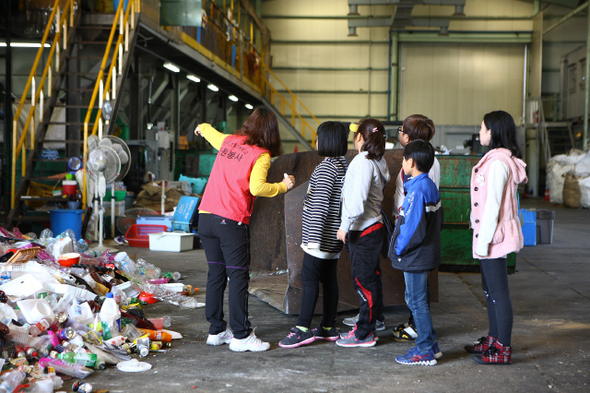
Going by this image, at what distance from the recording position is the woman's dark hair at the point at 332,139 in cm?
349

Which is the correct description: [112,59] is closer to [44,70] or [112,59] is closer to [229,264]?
[44,70]

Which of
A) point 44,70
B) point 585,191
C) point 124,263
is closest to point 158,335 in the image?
point 124,263

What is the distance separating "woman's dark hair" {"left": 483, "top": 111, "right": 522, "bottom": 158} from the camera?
3246 mm


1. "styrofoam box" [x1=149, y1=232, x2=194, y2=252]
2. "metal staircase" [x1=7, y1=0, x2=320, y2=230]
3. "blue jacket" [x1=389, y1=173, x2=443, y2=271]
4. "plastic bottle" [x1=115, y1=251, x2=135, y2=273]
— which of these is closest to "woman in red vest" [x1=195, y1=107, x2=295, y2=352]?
"blue jacket" [x1=389, y1=173, x2=443, y2=271]

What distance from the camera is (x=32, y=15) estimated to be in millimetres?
9664

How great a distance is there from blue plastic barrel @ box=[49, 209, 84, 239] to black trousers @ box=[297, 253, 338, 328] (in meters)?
5.11

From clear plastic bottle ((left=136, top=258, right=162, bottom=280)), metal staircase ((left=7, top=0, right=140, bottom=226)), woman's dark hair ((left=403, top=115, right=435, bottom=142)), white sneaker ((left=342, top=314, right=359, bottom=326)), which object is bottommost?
white sneaker ((left=342, top=314, right=359, bottom=326))

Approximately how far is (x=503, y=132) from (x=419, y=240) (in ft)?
2.78

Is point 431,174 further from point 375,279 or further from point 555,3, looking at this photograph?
point 555,3

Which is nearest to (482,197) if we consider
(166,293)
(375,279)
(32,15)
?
(375,279)

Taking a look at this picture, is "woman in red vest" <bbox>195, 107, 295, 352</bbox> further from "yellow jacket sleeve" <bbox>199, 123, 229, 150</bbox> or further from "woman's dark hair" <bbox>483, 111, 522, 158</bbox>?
"woman's dark hair" <bbox>483, 111, 522, 158</bbox>

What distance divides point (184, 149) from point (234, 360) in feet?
38.5

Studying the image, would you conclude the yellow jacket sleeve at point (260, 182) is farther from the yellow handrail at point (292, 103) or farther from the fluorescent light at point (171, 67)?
the yellow handrail at point (292, 103)

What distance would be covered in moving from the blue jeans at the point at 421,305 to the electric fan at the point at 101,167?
5.12 metres
